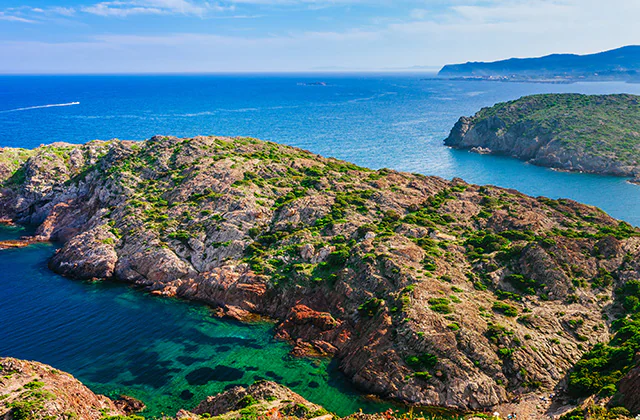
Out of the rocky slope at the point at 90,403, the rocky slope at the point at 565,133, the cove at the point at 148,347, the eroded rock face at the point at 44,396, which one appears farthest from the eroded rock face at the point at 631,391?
the rocky slope at the point at 565,133

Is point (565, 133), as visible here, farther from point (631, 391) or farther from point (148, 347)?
point (148, 347)

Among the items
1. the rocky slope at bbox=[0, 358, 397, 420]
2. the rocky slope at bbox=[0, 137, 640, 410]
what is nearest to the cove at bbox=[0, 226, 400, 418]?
the rocky slope at bbox=[0, 137, 640, 410]

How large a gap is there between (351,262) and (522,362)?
2508 cm

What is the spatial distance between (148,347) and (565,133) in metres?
161

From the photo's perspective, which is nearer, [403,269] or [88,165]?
[403,269]

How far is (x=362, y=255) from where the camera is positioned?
201ft

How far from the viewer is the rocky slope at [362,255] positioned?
152ft

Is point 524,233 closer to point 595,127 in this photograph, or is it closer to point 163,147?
point 163,147

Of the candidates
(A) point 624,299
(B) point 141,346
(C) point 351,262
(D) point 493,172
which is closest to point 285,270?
(C) point 351,262

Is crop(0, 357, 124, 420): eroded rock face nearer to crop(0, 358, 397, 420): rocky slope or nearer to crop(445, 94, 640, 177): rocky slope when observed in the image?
crop(0, 358, 397, 420): rocky slope

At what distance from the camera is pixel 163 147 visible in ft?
318

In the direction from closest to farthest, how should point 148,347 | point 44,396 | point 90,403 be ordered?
1. point 44,396
2. point 90,403
3. point 148,347

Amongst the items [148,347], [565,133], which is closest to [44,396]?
[148,347]

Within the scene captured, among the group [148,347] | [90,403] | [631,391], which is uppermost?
[631,391]
